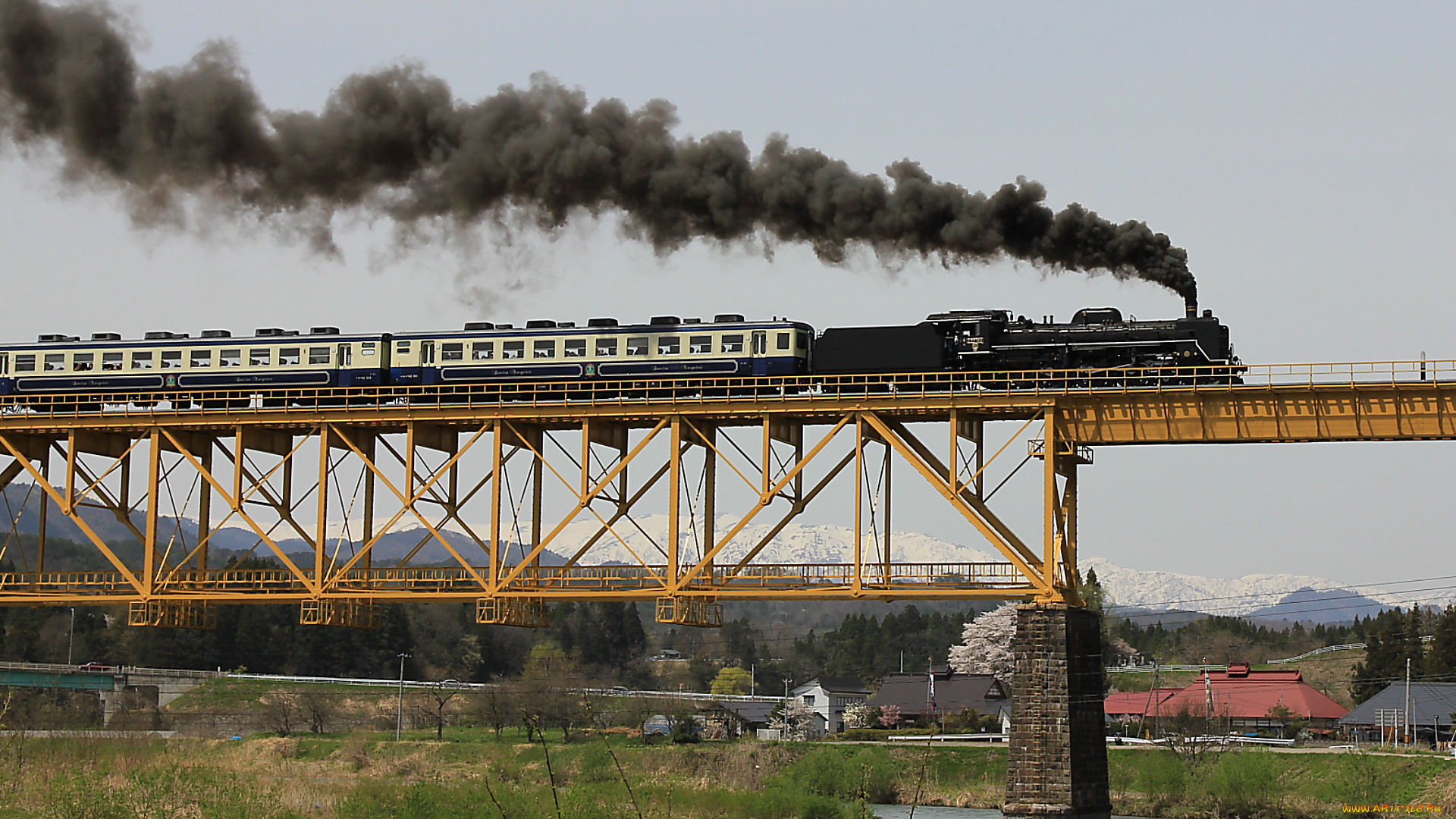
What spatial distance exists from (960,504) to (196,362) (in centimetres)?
2932

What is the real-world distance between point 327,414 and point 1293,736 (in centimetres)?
7845

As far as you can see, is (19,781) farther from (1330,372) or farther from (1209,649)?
(1209,649)

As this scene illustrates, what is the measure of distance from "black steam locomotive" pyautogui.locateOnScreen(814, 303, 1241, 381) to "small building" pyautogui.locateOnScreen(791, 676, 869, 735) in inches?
3127

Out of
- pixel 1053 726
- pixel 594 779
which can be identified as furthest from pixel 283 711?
pixel 1053 726

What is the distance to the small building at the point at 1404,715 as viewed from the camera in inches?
3664

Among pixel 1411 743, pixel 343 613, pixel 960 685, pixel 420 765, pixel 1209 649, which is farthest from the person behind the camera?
pixel 1209 649

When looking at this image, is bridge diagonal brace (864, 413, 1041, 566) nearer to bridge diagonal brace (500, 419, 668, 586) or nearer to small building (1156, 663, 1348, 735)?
bridge diagonal brace (500, 419, 668, 586)

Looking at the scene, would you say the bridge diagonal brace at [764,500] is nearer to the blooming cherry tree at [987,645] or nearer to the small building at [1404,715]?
the small building at [1404,715]

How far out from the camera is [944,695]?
116m

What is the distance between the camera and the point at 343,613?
52219 millimetres

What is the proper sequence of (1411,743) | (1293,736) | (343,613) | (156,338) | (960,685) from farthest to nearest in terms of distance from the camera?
(960,685) → (1293,736) → (1411,743) → (156,338) → (343,613)

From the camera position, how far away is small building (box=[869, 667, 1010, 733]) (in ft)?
369

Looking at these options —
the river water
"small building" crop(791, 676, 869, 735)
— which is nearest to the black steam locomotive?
the river water

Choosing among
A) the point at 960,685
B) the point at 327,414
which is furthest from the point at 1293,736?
the point at 327,414
